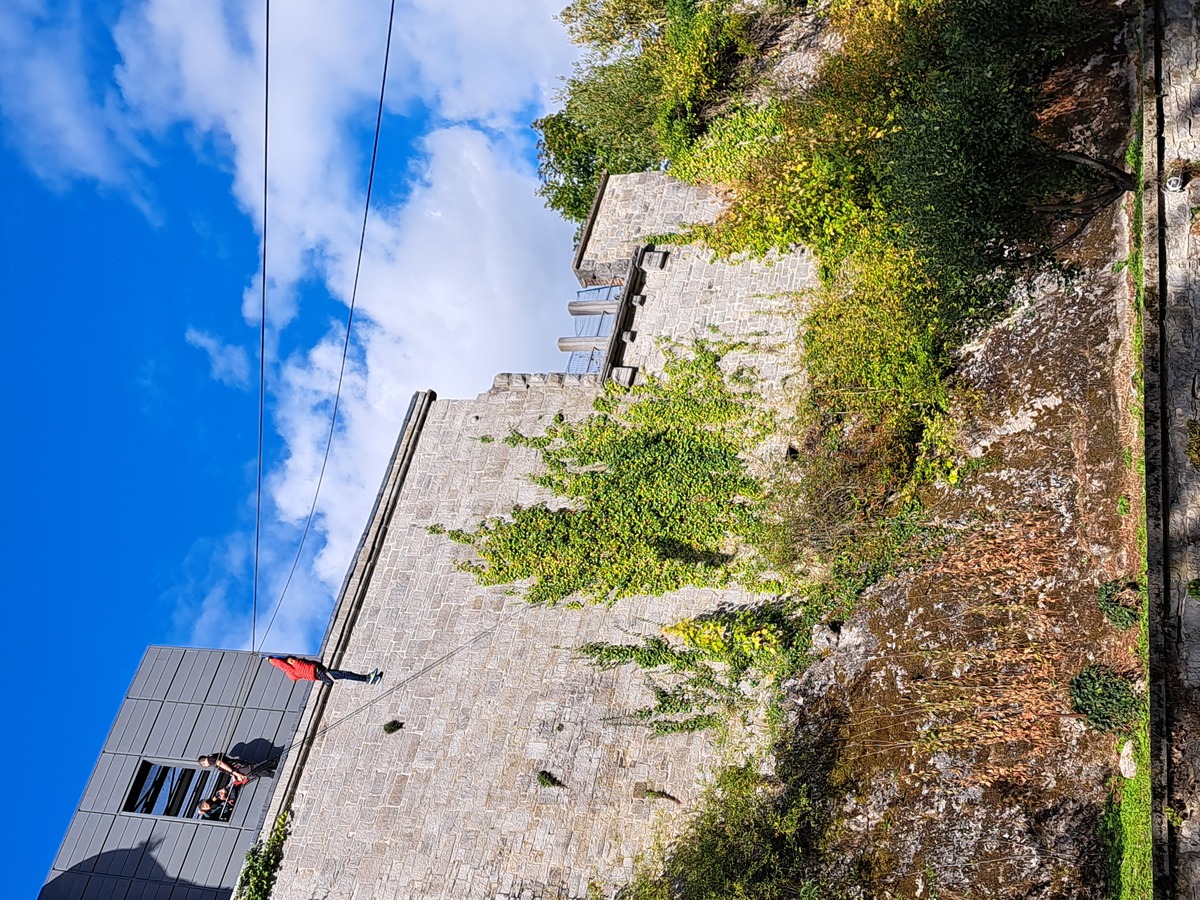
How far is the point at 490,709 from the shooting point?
12000 mm

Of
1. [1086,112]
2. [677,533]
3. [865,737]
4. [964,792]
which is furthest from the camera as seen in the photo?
[677,533]

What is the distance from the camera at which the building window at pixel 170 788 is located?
13.3 meters

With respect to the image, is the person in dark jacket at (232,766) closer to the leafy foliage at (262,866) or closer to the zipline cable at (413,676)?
the zipline cable at (413,676)

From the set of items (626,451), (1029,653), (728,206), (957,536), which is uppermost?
(728,206)

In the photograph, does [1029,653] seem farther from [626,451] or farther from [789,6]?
[789,6]

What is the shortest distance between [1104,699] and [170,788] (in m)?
12.9

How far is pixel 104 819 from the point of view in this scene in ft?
44.2

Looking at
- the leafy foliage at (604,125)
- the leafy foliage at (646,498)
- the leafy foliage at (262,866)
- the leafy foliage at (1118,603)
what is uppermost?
the leafy foliage at (604,125)

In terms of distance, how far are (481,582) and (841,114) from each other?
8.90 m

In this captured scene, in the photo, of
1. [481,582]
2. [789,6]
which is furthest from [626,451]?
[789,6]

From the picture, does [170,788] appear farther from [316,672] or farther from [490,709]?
[490,709]

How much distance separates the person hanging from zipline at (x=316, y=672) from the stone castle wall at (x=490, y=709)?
0.53ft

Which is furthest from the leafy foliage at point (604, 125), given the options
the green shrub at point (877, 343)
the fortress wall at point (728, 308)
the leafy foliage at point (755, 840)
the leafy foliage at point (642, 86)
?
the leafy foliage at point (755, 840)

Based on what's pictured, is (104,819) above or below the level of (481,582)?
below
